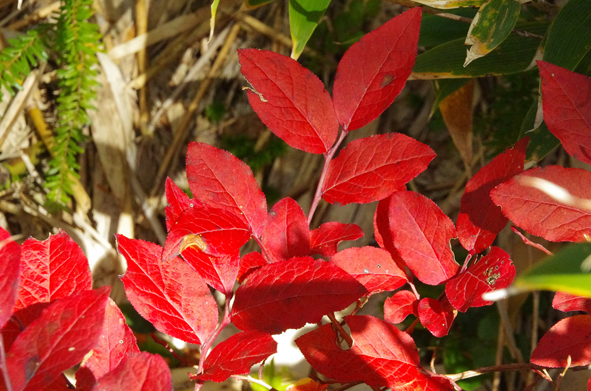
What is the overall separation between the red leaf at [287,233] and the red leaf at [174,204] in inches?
2.9

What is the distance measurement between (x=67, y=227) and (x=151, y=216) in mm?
187

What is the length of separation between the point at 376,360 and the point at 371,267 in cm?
8

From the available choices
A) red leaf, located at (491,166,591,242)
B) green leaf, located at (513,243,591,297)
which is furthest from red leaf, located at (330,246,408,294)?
green leaf, located at (513,243,591,297)

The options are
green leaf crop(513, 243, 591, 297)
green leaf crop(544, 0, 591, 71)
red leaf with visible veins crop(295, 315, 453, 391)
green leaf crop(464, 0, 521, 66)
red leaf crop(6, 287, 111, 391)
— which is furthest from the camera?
green leaf crop(544, 0, 591, 71)

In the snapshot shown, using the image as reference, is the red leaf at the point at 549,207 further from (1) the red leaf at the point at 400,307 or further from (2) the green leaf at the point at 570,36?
(2) the green leaf at the point at 570,36

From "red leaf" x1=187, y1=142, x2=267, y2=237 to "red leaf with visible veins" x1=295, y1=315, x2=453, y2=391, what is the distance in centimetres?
12

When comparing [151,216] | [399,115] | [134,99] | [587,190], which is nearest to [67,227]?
[151,216]

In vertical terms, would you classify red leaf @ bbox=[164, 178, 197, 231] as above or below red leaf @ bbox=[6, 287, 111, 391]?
above

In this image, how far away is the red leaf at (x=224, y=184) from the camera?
413 mm

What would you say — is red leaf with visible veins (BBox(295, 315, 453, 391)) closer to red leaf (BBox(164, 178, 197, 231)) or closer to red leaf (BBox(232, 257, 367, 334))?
red leaf (BBox(232, 257, 367, 334))

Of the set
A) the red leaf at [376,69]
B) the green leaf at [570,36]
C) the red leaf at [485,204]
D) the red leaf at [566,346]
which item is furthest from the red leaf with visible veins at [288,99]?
the green leaf at [570,36]

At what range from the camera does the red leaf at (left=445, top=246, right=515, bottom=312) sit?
386mm

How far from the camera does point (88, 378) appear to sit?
38 centimetres

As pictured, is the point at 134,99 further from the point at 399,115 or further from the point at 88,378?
the point at 88,378
